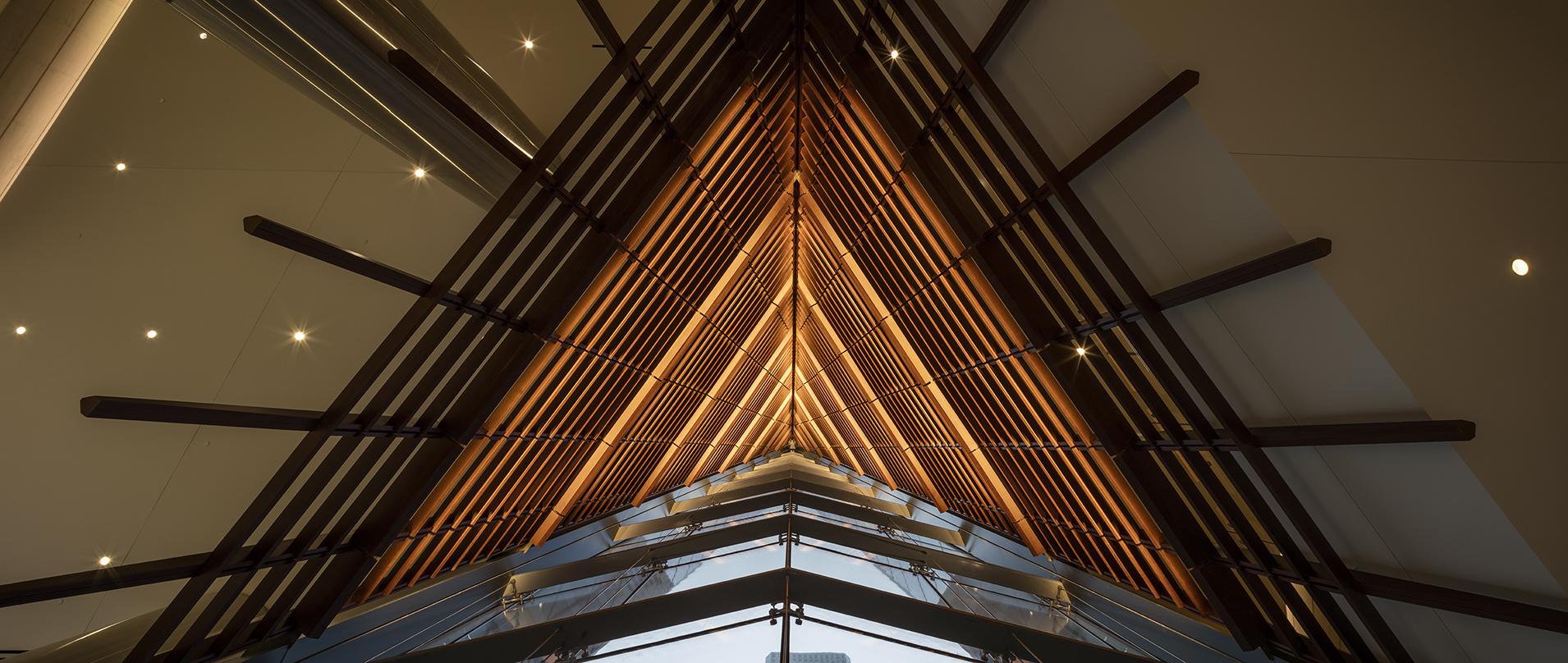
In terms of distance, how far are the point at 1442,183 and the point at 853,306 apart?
8.43 meters

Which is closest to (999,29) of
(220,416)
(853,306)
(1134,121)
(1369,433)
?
(1134,121)

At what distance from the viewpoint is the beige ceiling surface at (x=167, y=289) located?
8.05m

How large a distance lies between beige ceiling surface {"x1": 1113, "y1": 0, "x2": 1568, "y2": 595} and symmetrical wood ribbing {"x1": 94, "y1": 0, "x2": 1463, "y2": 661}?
431 millimetres

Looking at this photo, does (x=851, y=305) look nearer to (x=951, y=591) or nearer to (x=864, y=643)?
(x=951, y=591)

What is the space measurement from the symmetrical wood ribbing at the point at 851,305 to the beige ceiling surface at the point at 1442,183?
0.43m

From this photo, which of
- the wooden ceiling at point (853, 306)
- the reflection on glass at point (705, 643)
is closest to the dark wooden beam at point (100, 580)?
the wooden ceiling at point (853, 306)

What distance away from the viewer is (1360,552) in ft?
14.6

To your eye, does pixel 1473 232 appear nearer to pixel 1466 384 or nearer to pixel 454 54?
pixel 1466 384

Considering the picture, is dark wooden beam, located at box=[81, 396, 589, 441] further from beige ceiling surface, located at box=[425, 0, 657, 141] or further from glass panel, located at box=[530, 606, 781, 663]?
beige ceiling surface, located at box=[425, 0, 657, 141]

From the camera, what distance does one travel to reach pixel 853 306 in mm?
11375

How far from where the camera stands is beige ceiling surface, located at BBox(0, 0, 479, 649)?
26.4ft

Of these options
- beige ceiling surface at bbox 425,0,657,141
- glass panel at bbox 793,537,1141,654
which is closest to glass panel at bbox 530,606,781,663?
glass panel at bbox 793,537,1141,654

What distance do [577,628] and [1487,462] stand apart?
Result: 632 centimetres

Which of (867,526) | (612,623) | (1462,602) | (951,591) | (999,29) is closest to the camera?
(1462,602)
